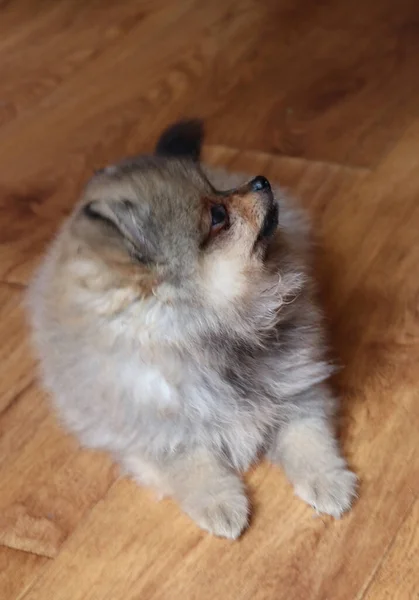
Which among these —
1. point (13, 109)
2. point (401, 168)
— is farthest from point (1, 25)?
point (401, 168)

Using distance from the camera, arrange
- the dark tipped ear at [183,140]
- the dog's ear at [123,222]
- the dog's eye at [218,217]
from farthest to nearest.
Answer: the dark tipped ear at [183,140] → the dog's eye at [218,217] → the dog's ear at [123,222]

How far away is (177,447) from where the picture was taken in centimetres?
139

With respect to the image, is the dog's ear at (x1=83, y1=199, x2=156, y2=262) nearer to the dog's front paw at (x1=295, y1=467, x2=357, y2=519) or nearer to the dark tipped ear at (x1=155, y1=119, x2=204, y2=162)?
the dark tipped ear at (x1=155, y1=119, x2=204, y2=162)

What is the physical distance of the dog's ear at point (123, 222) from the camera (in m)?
1.18

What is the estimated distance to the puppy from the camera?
1.22 meters

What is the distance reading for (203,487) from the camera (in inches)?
53.6

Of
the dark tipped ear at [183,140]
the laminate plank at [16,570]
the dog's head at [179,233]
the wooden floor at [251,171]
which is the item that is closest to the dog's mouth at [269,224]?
the dog's head at [179,233]

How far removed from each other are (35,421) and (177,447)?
0.37 meters

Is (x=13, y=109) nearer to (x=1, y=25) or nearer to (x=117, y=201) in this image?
(x=1, y=25)

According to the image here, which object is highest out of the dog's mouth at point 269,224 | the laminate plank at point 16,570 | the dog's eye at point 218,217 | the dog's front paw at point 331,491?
the dog's eye at point 218,217

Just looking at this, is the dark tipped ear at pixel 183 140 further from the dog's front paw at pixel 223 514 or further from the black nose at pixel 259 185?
the dog's front paw at pixel 223 514

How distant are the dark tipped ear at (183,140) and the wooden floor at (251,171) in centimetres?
43

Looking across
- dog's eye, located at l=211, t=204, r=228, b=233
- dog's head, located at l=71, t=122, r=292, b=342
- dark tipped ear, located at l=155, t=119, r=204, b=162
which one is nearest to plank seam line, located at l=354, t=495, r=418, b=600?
dog's head, located at l=71, t=122, r=292, b=342

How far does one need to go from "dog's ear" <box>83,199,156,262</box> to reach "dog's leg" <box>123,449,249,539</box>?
378 millimetres
